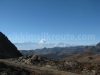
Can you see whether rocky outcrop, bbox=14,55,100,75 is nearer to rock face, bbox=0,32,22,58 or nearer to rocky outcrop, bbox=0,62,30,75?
rocky outcrop, bbox=0,62,30,75

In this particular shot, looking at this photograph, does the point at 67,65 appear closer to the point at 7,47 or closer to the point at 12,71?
the point at 12,71

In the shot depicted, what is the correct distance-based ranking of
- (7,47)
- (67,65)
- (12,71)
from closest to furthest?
(12,71) < (67,65) < (7,47)

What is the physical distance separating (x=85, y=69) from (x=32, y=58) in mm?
16481

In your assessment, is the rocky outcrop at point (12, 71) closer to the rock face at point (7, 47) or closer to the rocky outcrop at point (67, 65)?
the rocky outcrop at point (67, 65)

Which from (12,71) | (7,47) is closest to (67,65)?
(12,71)

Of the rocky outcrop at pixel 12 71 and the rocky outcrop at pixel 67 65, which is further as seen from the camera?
the rocky outcrop at pixel 67 65

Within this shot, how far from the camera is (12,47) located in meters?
108

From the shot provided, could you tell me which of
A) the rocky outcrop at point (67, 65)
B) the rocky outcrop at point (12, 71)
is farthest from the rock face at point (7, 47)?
the rocky outcrop at point (12, 71)

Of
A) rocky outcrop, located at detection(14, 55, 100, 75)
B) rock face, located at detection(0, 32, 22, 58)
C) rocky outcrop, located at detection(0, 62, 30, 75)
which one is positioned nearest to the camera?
rocky outcrop, located at detection(0, 62, 30, 75)

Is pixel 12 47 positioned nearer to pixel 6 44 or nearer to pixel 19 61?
pixel 6 44

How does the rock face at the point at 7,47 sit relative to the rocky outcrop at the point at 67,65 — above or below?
above

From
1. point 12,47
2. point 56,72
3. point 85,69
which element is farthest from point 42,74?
point 12,47

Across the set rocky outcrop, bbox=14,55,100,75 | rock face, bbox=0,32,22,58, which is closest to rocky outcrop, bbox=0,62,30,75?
rocky outcrop, bbox=14,55,100,75

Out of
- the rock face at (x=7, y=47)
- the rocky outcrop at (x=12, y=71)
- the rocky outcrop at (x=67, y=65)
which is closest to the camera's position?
the rocky outcrop at (x=12, y=71)
